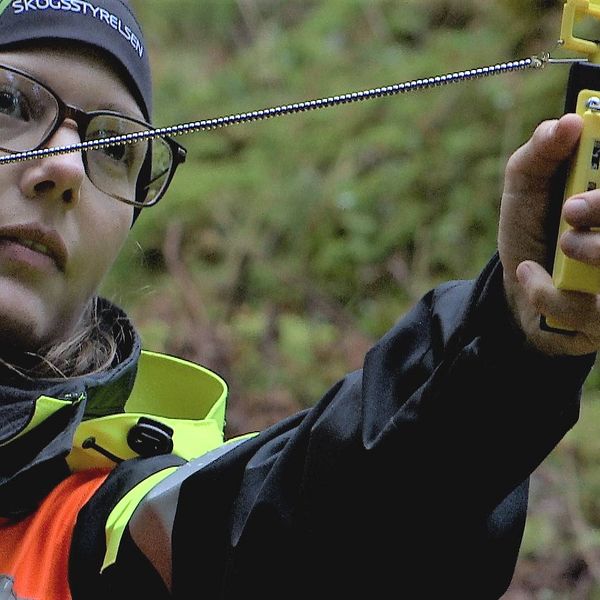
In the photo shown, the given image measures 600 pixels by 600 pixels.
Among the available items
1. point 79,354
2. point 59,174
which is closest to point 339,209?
point 79,354

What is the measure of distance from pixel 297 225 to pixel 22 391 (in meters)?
2.91

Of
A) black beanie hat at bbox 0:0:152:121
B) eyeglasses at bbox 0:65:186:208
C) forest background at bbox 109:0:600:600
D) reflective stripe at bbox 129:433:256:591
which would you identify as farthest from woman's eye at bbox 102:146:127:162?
forest background at bbox 109:0:600:600

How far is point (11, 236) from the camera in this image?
144 centimetres

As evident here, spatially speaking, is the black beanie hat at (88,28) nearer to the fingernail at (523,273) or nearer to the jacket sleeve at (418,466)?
the jacket sleeve at (418,466)

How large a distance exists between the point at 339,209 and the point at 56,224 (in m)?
2.79

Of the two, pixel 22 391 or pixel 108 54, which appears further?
pixel 108 54

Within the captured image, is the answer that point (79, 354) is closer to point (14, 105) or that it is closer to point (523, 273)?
point (14, 105)

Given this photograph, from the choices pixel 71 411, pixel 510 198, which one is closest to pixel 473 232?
pixel 71 411

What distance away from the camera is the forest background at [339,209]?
12.4ft

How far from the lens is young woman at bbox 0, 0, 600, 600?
1.05 metres

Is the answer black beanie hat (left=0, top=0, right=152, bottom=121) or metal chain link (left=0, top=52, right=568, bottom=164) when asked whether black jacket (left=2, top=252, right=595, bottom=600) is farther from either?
black beanie hat (left=0, top=0, right=152, bottom=121)

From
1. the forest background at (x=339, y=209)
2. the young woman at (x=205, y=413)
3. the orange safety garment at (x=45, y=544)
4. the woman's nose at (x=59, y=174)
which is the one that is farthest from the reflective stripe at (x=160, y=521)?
the forest background at (x=339, y=209)

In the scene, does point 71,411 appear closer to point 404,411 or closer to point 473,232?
point 404,411

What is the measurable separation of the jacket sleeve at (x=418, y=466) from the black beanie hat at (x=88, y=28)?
70cm
